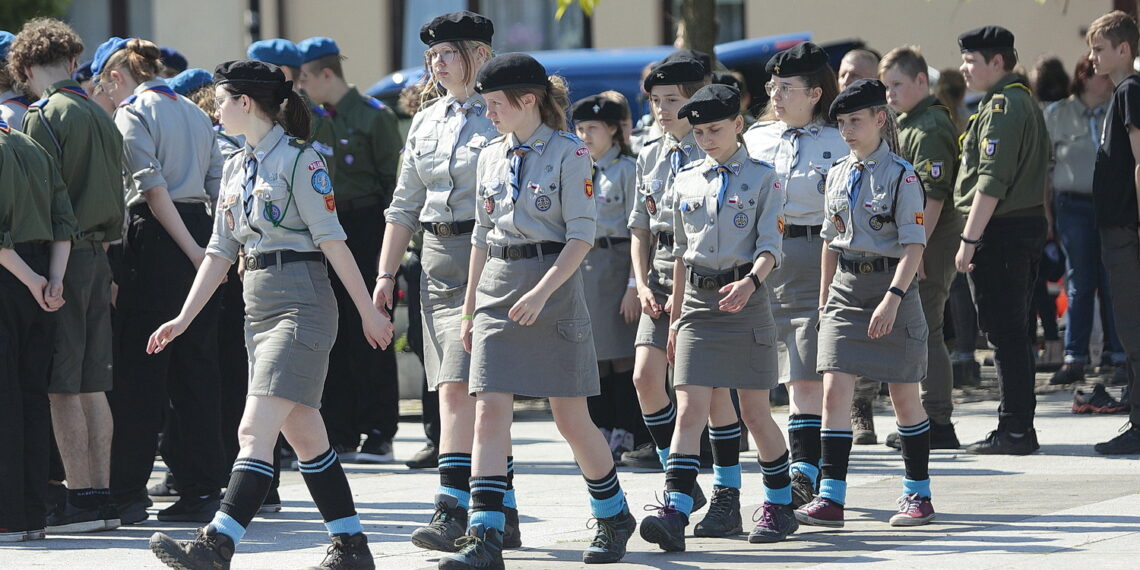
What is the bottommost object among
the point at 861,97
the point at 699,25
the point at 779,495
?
the point at 779,495

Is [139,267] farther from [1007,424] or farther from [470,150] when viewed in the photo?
[1007,424]

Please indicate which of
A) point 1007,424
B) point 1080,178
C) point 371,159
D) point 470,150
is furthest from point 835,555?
point 1080,178

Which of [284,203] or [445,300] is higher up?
[284,203]

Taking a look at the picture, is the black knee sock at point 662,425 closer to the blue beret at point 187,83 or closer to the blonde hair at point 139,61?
the blonde hair at point 139,61

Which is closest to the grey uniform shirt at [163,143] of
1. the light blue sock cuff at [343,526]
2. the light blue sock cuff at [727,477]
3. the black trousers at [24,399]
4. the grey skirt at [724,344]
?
the black trousers at [24,399]

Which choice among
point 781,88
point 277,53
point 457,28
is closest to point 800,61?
point 781,88

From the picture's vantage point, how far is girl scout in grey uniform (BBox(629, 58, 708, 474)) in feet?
24.3

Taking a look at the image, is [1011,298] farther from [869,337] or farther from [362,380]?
[362,380]

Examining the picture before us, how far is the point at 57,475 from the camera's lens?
25.6ft

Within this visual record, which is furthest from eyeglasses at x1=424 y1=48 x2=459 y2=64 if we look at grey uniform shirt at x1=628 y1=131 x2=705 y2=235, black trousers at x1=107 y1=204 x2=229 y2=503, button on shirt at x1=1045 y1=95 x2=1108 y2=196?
button on shirt at x1=1045 y1=95 x2=1108 y2=196

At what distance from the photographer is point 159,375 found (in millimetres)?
7727

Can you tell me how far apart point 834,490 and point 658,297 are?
1524 mm

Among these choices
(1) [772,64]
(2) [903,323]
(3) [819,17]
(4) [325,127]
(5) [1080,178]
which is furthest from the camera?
(3) [819,17]

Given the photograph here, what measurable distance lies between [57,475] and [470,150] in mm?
2745
